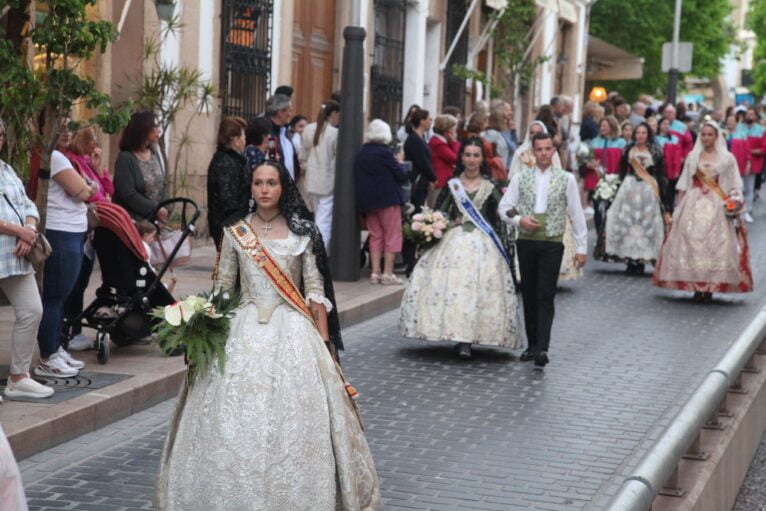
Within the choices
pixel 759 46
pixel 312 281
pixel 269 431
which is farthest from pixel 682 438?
pixel 759 46

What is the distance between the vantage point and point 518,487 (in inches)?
294

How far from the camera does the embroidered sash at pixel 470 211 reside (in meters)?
11.3

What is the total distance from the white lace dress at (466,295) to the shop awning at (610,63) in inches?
1127

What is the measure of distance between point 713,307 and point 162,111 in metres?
5.98

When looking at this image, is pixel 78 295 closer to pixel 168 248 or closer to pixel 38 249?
pixel 168 248

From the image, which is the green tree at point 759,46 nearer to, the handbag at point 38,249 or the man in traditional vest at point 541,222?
the man in traditional vest at point 541,222

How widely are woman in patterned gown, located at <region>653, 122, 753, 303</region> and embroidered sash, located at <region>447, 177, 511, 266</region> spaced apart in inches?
174

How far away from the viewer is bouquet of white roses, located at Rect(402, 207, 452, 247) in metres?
11.3

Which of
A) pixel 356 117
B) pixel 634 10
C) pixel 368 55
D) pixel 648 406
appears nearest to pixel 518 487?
pixel 648 406

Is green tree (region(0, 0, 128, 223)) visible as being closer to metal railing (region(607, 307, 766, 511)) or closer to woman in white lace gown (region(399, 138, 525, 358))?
woman in white lace gown (region(399, 138, 525, 358))

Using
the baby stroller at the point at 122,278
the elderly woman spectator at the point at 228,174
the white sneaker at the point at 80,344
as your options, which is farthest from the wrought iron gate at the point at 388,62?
the baby stroller at the point at 122,278

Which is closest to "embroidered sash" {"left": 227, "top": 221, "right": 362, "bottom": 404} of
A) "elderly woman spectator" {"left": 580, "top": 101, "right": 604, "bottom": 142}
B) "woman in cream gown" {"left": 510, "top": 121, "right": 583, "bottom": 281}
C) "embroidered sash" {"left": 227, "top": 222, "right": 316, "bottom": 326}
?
"embroidered sash" {"left": 227, "top": 222, "right": 316, "bottom": 326}

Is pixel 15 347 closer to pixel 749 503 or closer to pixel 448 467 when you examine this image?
pixel 448 467

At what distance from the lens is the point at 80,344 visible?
33.8 ft
